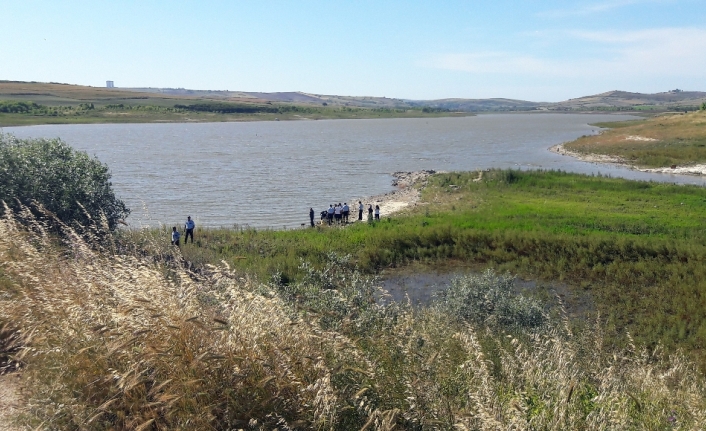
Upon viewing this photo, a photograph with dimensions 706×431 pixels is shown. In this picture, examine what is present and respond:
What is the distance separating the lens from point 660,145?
68500 mm

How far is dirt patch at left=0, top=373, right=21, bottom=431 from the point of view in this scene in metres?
5.17

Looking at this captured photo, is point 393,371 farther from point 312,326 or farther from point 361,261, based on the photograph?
point 361,261

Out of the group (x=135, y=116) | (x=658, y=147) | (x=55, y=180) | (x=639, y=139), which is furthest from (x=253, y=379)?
(x=135, y=116)

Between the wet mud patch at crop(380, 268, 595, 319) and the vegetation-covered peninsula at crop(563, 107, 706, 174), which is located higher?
the vegetation-covered peninsula at crop(563, 107, 706, 174)

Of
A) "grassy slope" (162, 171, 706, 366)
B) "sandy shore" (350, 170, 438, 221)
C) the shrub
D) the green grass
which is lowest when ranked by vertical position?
"sandy shore" (350, 170, 438, 221)

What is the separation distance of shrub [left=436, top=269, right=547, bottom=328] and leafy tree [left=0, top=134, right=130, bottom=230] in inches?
436

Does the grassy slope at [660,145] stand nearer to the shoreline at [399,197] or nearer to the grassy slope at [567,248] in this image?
the shoreline at [399,197]

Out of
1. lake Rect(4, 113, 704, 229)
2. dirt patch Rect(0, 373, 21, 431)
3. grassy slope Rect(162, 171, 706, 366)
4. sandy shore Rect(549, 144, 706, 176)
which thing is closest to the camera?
dirt patch Rect(0, 373, 21, 431)

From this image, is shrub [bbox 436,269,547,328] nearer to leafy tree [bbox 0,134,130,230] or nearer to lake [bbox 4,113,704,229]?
leafy tree [bbox 0,134,130,230]

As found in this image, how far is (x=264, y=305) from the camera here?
562 centimetres

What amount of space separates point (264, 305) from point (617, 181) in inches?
1546

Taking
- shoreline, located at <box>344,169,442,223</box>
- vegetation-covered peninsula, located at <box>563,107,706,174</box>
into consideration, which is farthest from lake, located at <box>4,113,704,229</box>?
vegetation-covered peninsula, located at <box>563,107,706,174</box>

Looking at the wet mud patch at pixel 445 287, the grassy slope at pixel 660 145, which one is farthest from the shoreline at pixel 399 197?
the grassy slope at pixel 660 145

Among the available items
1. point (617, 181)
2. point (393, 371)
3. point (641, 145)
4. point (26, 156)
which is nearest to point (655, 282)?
point (393, 371)
